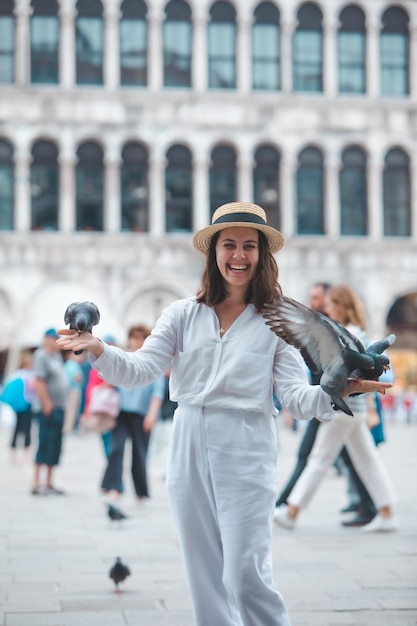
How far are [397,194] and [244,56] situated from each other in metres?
5.88

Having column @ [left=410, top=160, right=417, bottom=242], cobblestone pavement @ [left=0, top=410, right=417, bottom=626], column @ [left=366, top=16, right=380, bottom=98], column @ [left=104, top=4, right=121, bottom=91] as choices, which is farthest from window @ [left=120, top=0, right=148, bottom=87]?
cobblestone pavement @ [left=0, top=410, right=417, bottom=626]

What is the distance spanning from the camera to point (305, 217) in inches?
1227

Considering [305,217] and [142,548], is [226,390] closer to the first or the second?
[142,548]

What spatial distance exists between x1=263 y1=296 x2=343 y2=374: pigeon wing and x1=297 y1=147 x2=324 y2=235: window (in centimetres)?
2715

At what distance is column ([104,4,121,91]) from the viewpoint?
1193 inches

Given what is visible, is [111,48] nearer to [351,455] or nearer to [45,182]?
[45,182]

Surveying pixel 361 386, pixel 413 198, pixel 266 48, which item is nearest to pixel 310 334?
pixel 361 386

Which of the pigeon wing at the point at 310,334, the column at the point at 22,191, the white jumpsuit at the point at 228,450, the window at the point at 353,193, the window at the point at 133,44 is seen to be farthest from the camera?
the window at the point at 353,193

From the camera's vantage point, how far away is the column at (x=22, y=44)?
3012 centimetres

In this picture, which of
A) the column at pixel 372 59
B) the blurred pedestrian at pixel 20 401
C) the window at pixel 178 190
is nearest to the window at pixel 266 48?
the column at pixel 372 59

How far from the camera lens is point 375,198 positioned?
31.0 meters

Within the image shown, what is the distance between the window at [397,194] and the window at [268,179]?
3.15 meters

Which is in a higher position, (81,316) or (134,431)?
(81,316)

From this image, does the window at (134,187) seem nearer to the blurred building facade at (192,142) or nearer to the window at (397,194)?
the blurred building facade at (192,142)
